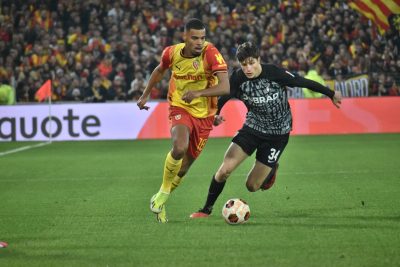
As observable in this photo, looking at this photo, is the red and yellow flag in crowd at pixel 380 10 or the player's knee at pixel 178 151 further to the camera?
the red and yellow flag in crowd at pixel 380 10

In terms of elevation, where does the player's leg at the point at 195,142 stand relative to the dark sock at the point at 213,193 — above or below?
above

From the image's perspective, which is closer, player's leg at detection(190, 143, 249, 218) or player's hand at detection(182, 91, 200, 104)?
player's hand at detection(182, 91, 200, 104)

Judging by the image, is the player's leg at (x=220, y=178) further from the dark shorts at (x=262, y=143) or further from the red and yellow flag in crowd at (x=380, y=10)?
the red and yellow flag in crowd at (x=380, y=10)

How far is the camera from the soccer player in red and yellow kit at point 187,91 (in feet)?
27.9

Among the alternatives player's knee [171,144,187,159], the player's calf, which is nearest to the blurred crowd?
the player's calf

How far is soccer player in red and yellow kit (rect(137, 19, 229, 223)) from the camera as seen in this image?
851 centimetres

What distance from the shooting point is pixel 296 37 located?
982 inches

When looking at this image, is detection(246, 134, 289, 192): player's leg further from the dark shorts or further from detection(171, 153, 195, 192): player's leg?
detection(171, 153, 195, 192): player's leg

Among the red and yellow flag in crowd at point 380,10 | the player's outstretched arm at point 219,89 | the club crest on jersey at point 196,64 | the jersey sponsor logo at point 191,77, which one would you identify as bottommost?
the red and yellow flag in crowd at point 380,10

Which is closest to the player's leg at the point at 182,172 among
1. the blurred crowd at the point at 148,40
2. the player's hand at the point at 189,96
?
the player's hand at the point at 189,96

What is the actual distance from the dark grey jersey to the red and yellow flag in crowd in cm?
1671

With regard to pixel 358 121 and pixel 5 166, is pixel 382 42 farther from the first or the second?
pixel 5 166

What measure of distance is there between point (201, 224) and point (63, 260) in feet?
6.88

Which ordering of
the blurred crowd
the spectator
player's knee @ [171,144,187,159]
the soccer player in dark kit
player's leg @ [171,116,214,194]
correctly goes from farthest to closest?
the blurred crowd, the spectator, player's leg @ [171,116,214,194], the soccer player in dark kit, player's knee @ [171,144,187,159]
